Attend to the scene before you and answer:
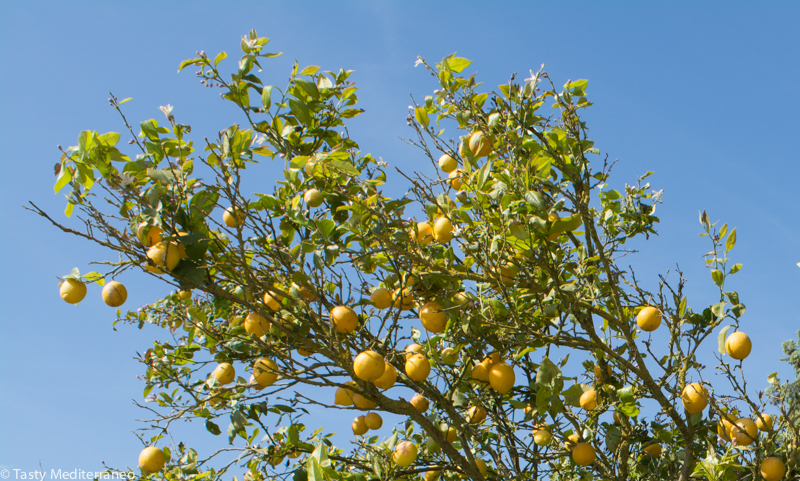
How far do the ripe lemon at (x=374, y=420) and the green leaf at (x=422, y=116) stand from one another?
1.89 metres

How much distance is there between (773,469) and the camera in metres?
3.05

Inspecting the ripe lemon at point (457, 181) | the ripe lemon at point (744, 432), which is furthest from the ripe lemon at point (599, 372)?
the ripe lemon at point (457, 181)

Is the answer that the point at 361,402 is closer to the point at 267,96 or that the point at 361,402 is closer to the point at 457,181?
the point at 457,181

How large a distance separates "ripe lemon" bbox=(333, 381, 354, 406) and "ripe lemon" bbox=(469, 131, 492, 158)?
5.18ft

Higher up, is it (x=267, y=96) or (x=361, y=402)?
(x=267, y=96)

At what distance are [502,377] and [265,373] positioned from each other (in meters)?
1.29

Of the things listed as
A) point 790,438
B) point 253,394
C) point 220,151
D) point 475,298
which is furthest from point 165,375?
point 790,438

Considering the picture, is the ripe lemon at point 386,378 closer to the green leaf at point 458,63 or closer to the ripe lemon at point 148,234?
the ripe lemon at point 148,234

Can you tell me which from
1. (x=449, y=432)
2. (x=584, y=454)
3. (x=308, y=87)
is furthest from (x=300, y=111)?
(x=584, y=454)

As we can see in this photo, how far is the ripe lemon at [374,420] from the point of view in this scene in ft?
12.3

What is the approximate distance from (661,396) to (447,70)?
2266 millimetres

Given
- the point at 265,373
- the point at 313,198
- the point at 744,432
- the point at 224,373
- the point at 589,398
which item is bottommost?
the point at 744,432

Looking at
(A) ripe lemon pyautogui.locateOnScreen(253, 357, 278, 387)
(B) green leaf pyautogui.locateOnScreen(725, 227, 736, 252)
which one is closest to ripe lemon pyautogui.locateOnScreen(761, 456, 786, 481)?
(B) green leaf pyautogui.locateOnScreen(725, 227, 736, 252)

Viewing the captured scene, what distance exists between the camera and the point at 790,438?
3.19 metres
